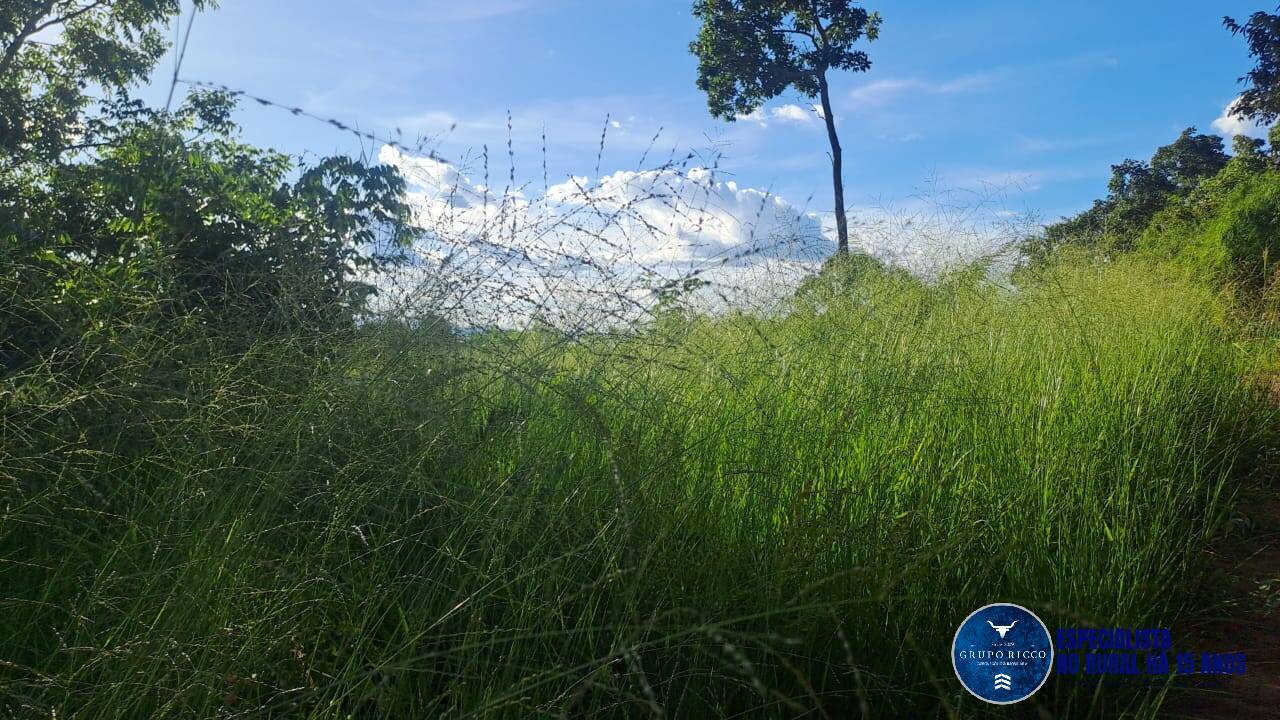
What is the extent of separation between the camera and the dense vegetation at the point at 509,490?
167 centimetres

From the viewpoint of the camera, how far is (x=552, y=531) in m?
1.99

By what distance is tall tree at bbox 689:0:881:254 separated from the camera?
1423 cm

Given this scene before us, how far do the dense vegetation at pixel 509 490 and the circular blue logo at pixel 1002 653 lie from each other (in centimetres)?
6

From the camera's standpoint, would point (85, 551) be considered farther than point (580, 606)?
Yes

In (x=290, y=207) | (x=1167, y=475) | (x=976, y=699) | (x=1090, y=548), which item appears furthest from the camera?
(x=290, y=207)

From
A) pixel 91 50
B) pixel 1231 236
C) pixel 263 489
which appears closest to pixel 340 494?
pixel 263 489

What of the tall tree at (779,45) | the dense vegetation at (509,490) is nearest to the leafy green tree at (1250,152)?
the tall tree at (779,45)

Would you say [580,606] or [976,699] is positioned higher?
[580,606]

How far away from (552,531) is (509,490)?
0.18 metres

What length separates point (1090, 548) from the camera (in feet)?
7.45

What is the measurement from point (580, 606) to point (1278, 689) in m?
1.81

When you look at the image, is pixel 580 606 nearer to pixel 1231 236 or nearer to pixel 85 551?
pixel 85 551

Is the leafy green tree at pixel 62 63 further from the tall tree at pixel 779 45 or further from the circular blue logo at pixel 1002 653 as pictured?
the tall tree at pixel 779 45

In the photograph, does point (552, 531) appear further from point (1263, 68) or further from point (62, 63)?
point (1263, 68)
